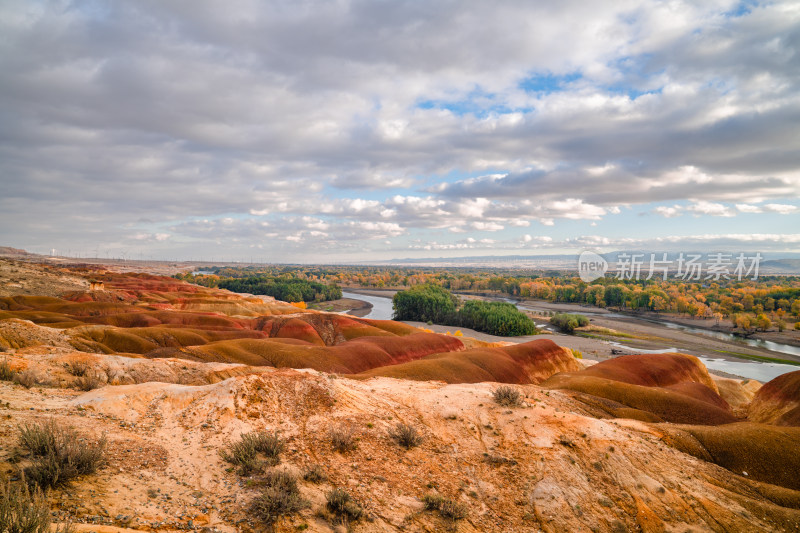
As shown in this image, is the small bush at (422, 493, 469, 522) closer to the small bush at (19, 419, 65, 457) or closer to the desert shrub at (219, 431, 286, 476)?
the desert shrub at (219, 431, 286, 476)

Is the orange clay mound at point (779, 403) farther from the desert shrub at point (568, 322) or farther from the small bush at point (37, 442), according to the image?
the desert shrub at point (568, 322)

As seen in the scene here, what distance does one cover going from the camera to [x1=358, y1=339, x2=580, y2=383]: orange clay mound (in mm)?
33875

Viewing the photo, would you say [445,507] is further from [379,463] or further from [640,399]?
[640,399]

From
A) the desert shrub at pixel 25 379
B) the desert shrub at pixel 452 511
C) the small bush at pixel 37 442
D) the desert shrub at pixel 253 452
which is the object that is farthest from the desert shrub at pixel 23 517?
the desert shrub at pixel 25 379

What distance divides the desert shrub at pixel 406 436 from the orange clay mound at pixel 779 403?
2897cm

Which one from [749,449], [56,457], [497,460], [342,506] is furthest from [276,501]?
[749,449]

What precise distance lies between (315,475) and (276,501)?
7.61 ft

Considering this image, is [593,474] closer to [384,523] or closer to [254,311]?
[384,523]

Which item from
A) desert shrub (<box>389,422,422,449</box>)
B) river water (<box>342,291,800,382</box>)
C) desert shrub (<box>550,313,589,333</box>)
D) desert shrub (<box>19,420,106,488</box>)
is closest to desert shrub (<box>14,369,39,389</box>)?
desert shrub (<box>19,420,106,488</box>)

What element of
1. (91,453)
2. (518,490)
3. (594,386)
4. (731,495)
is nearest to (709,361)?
(594,386)

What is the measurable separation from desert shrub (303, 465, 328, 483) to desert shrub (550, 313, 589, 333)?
10128cm

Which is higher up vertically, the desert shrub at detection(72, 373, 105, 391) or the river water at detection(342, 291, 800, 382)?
the desert shrub at detection(72, 373, 105, 391)

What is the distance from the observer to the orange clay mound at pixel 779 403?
89.2 feet

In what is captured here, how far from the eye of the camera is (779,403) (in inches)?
1172
